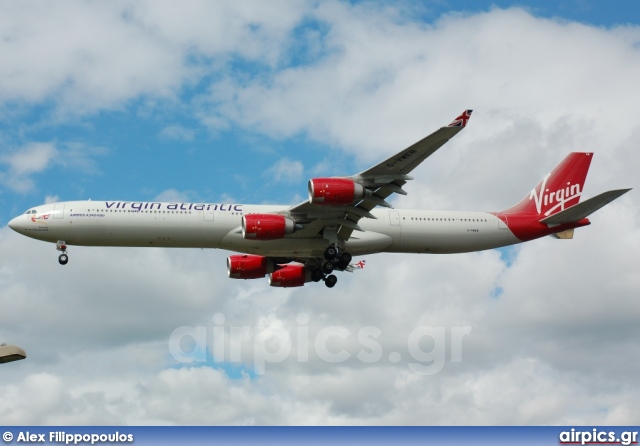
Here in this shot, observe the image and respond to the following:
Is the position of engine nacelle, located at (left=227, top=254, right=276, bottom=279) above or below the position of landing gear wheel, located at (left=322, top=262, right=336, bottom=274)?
above

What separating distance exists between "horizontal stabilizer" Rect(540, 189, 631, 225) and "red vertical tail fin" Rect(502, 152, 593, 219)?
74.3 inches

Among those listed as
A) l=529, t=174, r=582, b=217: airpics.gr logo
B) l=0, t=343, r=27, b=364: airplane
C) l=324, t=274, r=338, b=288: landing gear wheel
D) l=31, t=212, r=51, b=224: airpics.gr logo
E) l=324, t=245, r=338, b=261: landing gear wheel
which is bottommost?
l=0, t=343, r=27, b=364: airplane

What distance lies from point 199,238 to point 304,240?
6.50 m

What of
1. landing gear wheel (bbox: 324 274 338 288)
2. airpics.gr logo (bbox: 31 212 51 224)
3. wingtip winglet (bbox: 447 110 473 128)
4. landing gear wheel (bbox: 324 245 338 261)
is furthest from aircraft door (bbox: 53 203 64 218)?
wingtip winglet (bbox: 447 110 473 128)

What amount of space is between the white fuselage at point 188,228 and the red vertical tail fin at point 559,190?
7.82 meters

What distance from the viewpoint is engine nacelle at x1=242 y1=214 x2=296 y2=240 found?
53.3 meters

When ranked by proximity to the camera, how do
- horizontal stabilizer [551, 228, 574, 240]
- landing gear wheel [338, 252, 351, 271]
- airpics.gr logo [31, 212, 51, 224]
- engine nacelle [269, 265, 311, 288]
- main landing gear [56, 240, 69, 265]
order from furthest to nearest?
1. engine nacelle [269, 265, 311, 288]
2. horizontal stabilizer [551, 228, 574, 240]
3. landing gear wheel [338, 252, 351, 271]
4. main landing gear [56, 240, 69, 265]
5. airpics.gr logo [31, 212, 51, 224]

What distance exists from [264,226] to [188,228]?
5.12 m

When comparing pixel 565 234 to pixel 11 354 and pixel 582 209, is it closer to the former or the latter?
pixel 582 209

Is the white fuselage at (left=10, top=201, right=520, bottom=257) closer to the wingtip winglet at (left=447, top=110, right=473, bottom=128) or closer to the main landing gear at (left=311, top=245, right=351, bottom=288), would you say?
the main landing gear at (left=311, top=245, right=351, bottom=288)

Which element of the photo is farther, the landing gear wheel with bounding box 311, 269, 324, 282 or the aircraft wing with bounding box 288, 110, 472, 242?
the landing gear wheel with bounding box 311, 269, 324, 282

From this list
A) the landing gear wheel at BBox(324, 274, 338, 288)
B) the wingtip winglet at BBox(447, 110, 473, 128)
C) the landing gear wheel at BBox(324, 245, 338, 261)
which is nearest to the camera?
the wingtip winglet at BBox(447, 110, 473, 128)

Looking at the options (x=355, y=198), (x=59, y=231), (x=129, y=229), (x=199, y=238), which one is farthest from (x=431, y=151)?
(x=59, y=231)

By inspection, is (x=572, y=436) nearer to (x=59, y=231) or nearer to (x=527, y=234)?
(x=527, y=234)
